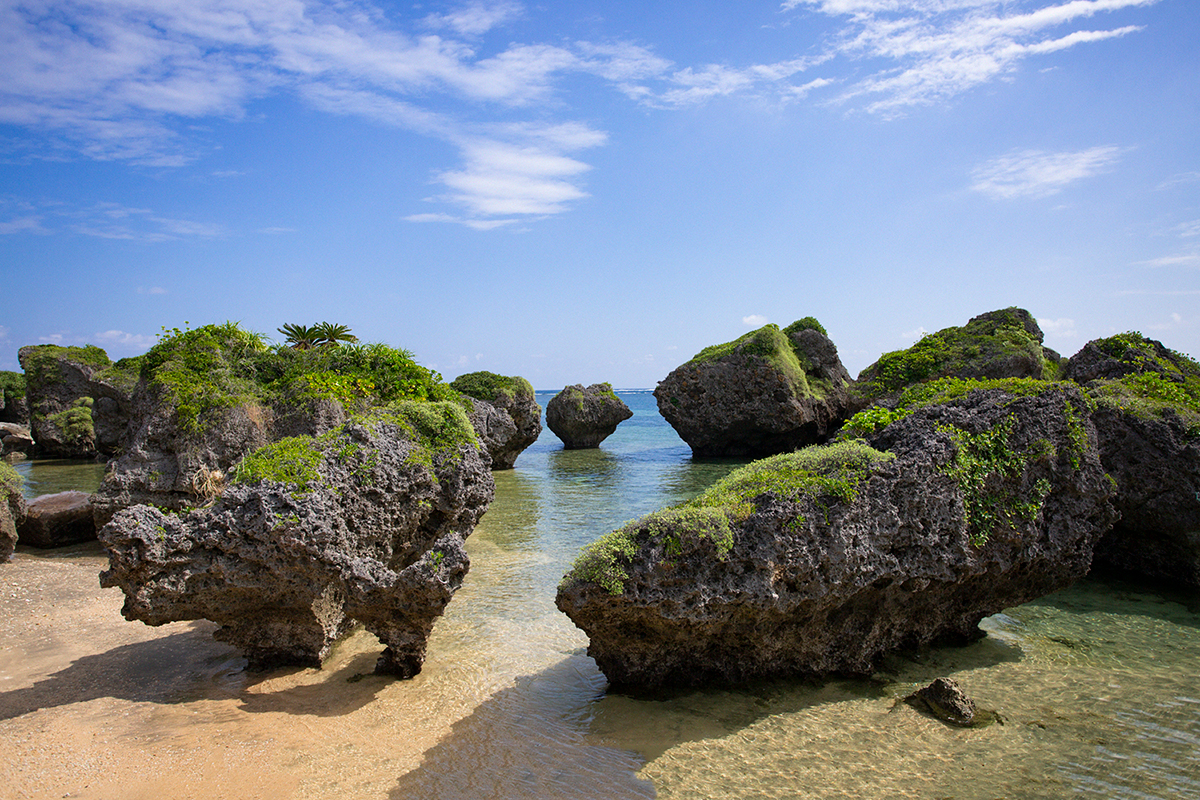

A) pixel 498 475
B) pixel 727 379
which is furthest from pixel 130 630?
pixel 727 379

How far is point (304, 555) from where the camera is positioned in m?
8.37

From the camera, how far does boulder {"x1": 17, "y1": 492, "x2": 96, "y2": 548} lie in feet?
54.2

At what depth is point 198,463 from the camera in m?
14.2

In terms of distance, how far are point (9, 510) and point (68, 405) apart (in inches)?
1201

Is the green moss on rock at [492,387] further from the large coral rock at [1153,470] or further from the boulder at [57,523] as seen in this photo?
the large coral rock at [1153,470]

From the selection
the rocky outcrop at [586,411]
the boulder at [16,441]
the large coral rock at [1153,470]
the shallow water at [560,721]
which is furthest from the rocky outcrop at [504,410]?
the boulder at [16,441]

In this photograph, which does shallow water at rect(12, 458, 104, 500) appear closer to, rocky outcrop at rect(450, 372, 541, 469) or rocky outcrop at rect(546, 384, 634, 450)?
rocky outcrop at rect(450, 372, 541, 469)

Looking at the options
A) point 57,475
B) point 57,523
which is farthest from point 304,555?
point 57,475

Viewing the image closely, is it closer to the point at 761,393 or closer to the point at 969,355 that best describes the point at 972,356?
the point at 969,355

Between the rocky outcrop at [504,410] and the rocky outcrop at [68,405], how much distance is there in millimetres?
17227

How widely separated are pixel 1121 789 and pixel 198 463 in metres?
16.3

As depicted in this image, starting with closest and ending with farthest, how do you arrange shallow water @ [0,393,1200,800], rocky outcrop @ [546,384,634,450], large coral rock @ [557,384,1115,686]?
1. shallow water @ [0,393,1200,800]
2. large coral rock @ [557,384,1115,686]
3. rocky outcrop @ [546,384,634,450]

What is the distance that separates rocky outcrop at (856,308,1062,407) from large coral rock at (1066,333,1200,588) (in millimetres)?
11612

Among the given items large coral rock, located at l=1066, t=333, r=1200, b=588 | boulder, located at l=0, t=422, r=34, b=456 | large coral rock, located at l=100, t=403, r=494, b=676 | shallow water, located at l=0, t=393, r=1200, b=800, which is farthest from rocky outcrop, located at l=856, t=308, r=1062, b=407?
boulder, located at l=0, t=422, r=34, b=456
